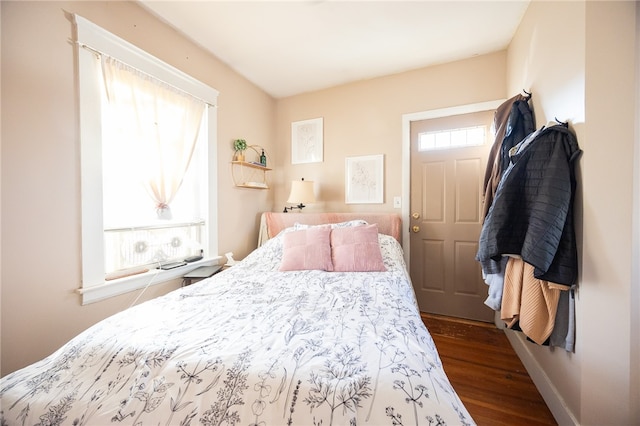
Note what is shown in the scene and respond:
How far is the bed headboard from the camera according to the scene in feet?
8.22

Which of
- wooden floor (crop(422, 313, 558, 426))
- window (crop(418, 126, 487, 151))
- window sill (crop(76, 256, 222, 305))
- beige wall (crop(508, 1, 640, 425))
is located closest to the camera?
beige wall (crop(508, 1, 640, 425))

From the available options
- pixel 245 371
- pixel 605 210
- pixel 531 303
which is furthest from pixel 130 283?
pixel 605 210

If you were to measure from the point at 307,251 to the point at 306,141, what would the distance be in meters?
1.70

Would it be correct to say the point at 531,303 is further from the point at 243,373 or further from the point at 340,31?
the point at 340,31

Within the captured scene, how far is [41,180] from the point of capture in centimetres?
125

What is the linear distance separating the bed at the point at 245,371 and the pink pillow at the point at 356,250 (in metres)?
0.59

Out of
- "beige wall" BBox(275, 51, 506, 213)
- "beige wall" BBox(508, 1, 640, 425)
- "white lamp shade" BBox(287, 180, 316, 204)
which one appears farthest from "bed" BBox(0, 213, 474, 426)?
"beige wall" BBox(275, 51, 506, 213)

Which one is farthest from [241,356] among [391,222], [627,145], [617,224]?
[391,222]

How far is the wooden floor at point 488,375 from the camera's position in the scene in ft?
4.29

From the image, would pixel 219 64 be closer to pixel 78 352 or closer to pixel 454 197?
pixel 78 352

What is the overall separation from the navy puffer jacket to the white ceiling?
1.30 metres

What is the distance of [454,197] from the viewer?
2430 millimetres

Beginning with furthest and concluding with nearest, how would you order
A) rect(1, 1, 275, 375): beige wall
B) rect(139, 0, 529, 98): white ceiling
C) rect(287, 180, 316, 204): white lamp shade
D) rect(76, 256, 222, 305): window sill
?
1. rect(287, 180, 316, 204): white lamp shade
2. rect(139, 0, 529, 98): white ceiling
3. rect(76, 256, 222, 305): window sill
4. rect(1, 1, 275, 375): beige wall

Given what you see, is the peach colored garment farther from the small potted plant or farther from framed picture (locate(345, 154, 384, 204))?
the small potted plant
